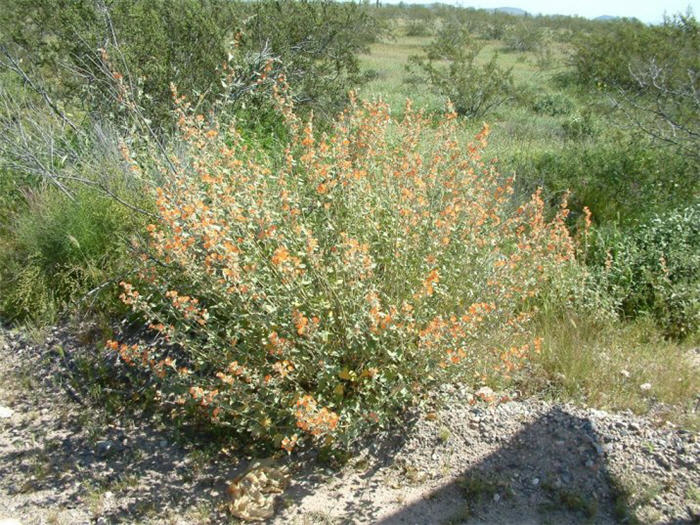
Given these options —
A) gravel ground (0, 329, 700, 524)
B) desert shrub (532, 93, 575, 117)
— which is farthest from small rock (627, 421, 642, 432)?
desert shrub (532, 93, 575, 117)

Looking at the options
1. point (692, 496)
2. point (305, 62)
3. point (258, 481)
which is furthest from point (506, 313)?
point (305, 62)

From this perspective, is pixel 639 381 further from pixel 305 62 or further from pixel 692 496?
pixel 305 62

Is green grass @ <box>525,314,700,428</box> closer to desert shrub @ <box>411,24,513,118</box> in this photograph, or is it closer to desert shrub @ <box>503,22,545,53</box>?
desert shrub @ <box>411,24,513,118</box>

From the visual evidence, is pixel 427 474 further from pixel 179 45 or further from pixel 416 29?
pixel 416 29

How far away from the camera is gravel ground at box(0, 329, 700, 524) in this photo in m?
2.77

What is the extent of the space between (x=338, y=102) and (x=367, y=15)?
1219 mm

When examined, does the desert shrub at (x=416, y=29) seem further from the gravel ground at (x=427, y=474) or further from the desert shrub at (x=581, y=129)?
the gravel ground at (x=427, y=474)

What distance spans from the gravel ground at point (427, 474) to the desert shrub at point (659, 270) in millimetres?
1198

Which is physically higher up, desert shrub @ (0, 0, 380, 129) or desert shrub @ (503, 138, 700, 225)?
desert shrub @ (0, 0, 380, 129)

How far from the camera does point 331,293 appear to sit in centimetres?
292

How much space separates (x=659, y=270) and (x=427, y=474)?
2432mm

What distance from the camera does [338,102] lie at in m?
7.71

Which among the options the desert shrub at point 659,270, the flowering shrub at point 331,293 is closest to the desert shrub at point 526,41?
the desert shrub at point 659,270

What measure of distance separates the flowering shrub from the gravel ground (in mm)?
235
